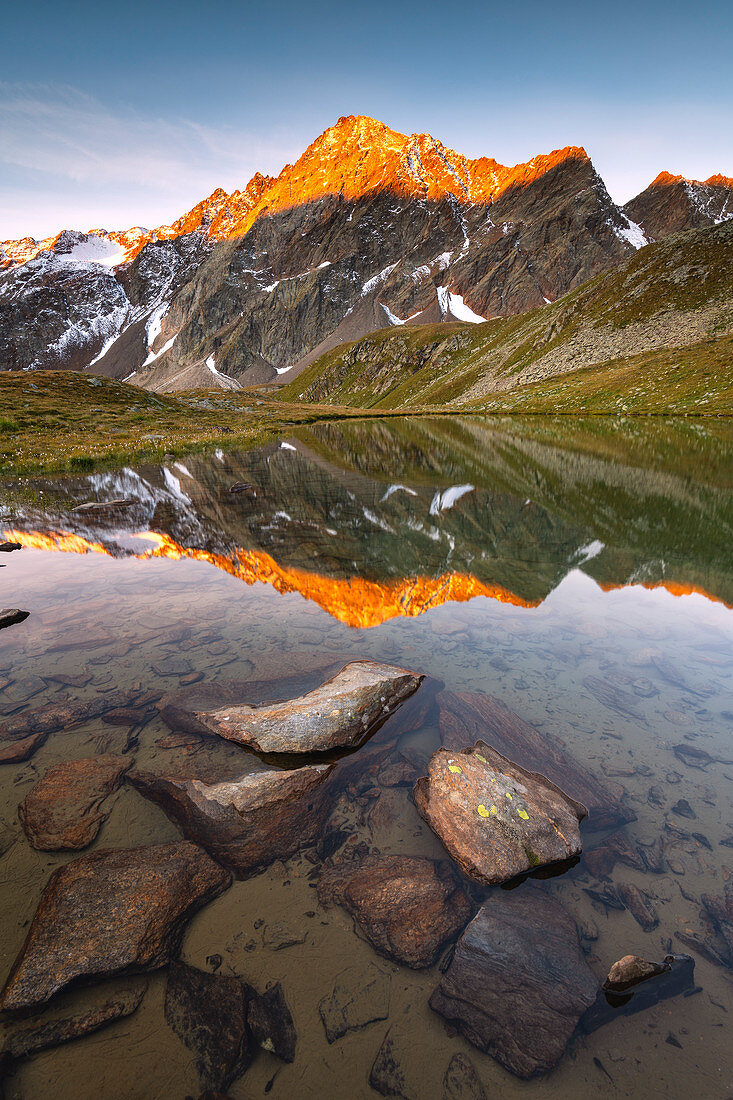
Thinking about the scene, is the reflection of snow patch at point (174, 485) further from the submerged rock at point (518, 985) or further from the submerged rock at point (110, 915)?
the submerged rock at point (518, 985)

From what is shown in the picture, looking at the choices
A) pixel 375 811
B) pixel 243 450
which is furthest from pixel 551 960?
pixel 243 450

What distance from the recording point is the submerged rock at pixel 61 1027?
366cm

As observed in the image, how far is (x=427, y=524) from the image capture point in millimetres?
20719

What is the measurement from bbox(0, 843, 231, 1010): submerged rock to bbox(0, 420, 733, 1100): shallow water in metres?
0.23

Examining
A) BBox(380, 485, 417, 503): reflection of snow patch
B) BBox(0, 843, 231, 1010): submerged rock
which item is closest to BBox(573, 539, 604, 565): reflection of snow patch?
BBox(380, 485, 417, 503): reflection of snow patch

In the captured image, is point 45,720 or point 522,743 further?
point 45,720

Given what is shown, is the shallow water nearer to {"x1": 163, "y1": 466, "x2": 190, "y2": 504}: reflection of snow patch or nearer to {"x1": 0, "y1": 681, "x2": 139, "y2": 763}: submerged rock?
{"x1": 0, "y1": 681, "x2": 139, "y2": 763}: submerged rock

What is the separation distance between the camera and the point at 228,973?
4371 mm

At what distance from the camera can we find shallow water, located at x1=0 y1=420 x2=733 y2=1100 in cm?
384

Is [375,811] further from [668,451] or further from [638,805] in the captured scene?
[668,451]

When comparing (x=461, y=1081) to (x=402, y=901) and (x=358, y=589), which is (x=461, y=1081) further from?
(x=358, y=589)

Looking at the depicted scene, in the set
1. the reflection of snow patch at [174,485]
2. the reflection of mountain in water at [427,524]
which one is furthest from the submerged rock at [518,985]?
the reflection of snow patch at [174,485]

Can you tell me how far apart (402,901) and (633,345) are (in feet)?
429

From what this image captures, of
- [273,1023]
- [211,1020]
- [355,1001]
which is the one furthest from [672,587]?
[211,1020]
